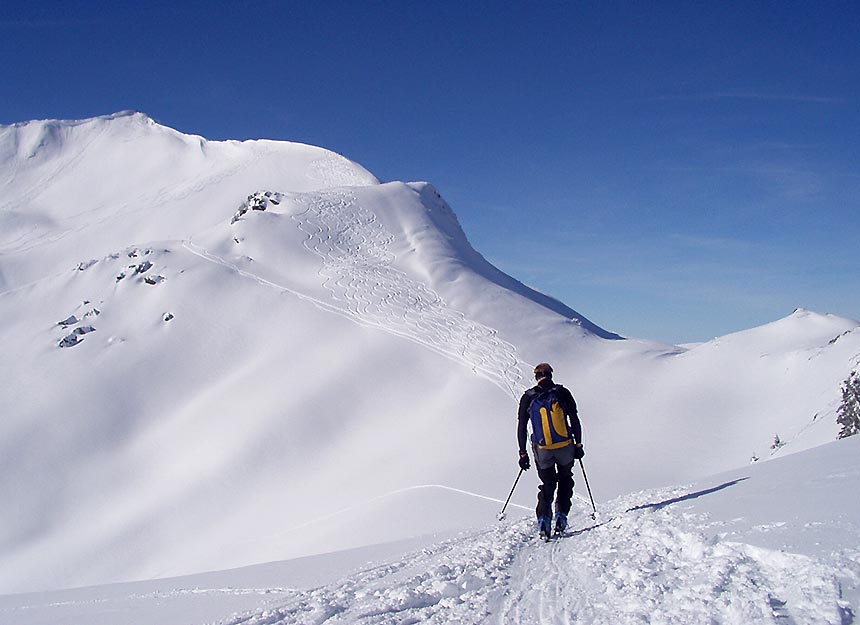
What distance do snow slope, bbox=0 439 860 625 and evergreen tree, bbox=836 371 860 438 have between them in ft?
27.7

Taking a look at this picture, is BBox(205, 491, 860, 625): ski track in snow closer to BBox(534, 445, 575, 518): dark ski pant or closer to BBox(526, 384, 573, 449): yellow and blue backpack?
BBox(534, 445, 575, 518): dark ski pant

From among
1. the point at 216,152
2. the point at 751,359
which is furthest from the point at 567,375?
the point at 216,152

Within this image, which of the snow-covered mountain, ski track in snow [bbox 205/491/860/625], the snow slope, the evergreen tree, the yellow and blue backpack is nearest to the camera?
ski track in snow [bbox 205/491/860/625]

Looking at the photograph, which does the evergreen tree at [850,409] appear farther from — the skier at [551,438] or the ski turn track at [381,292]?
the ski turn track at [381,292]

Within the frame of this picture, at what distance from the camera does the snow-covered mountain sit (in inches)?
832

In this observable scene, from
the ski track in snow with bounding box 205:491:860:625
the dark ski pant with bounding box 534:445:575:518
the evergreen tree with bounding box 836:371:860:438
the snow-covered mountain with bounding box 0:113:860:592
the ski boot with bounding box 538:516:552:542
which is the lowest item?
the ski track in snow with bounding box 205:491:860:625

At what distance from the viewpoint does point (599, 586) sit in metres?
5.38

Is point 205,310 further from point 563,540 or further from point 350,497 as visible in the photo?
point 563,540

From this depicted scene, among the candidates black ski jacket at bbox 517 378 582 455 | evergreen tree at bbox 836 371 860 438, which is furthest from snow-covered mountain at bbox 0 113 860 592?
black ski jacket at bbox 517 378 582 455

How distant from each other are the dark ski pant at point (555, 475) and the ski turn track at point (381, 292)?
752 inches

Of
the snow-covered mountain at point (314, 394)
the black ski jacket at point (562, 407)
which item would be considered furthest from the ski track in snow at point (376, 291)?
the black ski jacket at point (562, 407)

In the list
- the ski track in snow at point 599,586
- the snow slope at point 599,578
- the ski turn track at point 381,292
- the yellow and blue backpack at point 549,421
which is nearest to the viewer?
the ski track in snow at point 599,586

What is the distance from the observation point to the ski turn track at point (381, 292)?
3048 cm

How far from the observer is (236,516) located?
2358 cm
